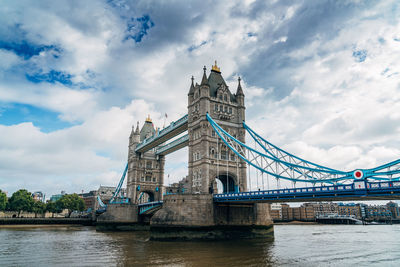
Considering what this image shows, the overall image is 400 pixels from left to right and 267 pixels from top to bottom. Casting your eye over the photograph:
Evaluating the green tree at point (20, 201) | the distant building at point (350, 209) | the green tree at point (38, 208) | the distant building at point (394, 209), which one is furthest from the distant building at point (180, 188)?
the distant building at point (394, 209)

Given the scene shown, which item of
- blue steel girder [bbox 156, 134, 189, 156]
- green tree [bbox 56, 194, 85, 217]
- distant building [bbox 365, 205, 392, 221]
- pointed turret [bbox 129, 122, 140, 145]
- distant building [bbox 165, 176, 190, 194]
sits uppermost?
pointed turret [bbox 129, 122, 140, 145]

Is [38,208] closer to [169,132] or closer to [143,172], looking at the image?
[143,172]

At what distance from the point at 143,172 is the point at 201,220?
33.9 m

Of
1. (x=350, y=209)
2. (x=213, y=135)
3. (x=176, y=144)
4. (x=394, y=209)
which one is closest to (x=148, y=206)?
(x=176, y=144)

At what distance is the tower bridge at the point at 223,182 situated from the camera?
23045 millimetres

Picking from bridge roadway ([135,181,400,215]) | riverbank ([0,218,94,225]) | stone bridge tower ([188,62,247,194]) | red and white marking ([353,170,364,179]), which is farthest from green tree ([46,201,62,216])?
red and white marking ([353,170,364,179])

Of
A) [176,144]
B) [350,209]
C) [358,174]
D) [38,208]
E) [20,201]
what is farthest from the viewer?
[350,209]

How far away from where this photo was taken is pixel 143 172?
61.8 m

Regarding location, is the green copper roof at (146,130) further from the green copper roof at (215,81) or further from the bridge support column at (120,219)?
the green copper roof at (215,81)

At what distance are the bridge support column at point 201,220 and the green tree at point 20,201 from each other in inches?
2050

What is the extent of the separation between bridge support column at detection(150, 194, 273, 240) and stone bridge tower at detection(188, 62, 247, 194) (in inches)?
185

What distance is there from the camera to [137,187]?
196 feet

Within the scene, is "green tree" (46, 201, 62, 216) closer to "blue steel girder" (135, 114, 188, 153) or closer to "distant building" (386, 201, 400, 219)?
"blue steel girder" (135, 114, 188, 153)

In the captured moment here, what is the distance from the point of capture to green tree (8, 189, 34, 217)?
222ft
